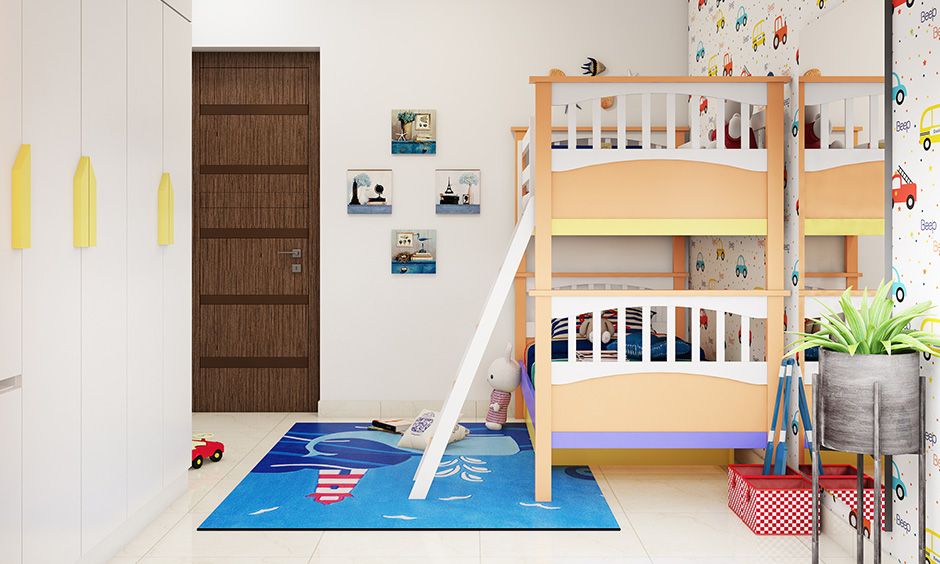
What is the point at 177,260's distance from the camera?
2.79 meters

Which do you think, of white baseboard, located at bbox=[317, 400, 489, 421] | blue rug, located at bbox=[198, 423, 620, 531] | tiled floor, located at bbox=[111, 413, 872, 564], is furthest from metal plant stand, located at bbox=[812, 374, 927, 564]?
white baseboard, located at bbox=[317, 400, 489, 421]

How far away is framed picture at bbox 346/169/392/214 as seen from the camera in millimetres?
4379

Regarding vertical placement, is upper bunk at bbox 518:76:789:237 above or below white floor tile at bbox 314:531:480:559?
above

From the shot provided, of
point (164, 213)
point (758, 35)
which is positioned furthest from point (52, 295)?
point (758, 35)

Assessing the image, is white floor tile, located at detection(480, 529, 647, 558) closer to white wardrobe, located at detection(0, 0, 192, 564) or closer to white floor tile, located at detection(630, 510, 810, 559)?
white floor tile, located at detection(630, 510, 810, 559)

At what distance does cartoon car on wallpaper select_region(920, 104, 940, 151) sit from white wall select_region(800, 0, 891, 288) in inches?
9.4

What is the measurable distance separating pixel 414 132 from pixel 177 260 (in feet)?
6.50

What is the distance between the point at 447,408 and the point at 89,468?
51.1 inches

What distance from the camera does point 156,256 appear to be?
8.54 ft

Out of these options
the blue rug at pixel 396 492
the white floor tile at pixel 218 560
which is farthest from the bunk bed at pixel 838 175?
the white floor tile at pixel 218 560

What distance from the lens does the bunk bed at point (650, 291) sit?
8.96 ft

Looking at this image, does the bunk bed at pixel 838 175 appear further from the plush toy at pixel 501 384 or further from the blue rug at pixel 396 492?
the plush toy at pixel 501 384

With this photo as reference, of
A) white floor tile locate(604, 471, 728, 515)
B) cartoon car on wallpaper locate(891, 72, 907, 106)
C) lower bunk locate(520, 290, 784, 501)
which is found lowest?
white floor tile locate(604, 471, 728, 515)

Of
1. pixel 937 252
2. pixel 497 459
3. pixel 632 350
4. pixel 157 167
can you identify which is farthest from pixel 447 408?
pixel 937 252
